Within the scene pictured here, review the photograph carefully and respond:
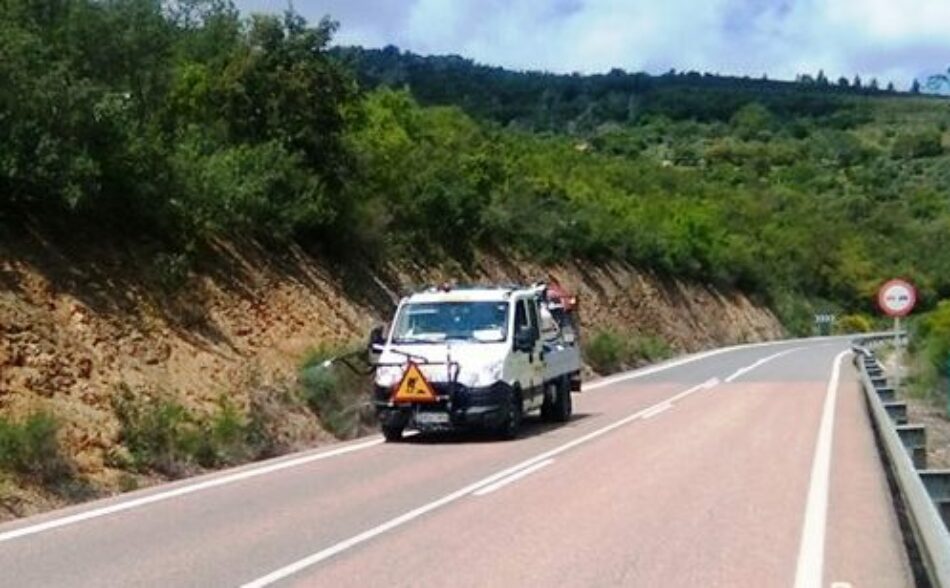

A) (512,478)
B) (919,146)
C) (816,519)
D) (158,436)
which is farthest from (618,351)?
(919,146)

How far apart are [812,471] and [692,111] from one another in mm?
146094

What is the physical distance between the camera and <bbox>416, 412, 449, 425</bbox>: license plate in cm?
2089

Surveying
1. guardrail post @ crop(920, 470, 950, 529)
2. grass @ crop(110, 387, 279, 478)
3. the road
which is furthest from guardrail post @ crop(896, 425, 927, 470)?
grass @ crop(110, 387, 279, 478)

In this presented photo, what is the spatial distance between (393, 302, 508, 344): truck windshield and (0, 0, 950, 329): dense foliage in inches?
196

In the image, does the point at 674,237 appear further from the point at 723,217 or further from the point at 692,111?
the point at 692,111

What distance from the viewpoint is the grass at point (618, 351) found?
44.3 meters

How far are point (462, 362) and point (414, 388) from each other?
2.73 feet

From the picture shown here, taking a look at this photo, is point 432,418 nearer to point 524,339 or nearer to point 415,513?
point 524,339

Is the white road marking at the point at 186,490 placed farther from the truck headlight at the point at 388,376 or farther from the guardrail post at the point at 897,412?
the guardrail post at the point at 897,412

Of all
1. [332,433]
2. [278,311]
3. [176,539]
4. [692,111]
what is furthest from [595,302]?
[692,111]

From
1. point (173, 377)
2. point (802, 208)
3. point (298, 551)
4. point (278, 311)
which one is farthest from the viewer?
point (802, 208)

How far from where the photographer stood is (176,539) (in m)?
12.2

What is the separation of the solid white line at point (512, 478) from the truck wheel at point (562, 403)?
6.33 m

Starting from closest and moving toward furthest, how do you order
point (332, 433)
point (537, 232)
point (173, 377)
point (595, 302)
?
point (173, 377), point (332, 433), point (537, 232), point (595, 302)
